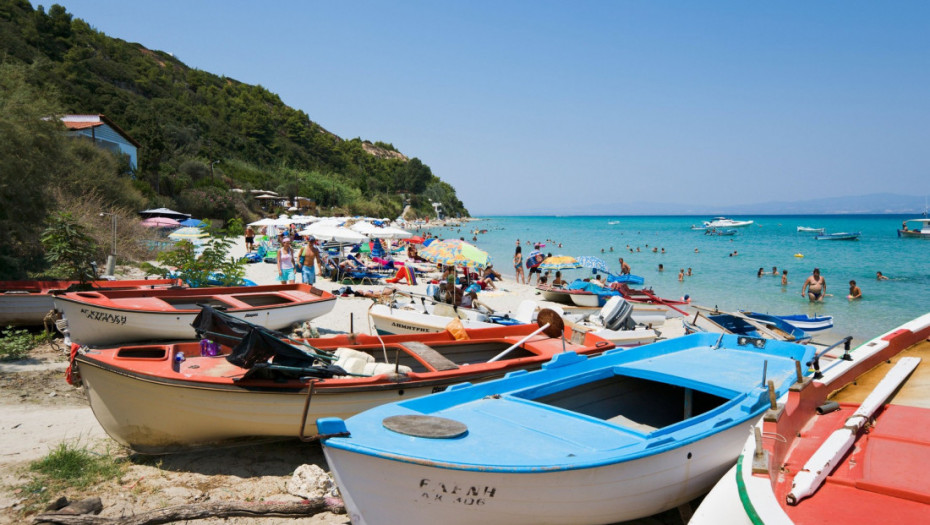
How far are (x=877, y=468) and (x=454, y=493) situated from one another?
2.87m

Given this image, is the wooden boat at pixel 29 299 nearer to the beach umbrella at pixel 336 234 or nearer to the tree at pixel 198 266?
the tree at pixel 198 266

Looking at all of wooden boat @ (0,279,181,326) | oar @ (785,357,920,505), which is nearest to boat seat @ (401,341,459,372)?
oar @ (785,357,920,505)

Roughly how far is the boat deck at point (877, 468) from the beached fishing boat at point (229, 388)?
11.5ft

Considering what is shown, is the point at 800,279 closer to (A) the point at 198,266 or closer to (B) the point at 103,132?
(A) the point at 198,266

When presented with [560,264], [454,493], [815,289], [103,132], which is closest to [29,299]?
[454,493]

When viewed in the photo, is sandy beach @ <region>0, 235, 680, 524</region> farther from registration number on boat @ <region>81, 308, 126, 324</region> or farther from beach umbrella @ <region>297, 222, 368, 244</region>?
beach umbrella @ <region>297, 222, 368, 244</region>

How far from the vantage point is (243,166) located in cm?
6475

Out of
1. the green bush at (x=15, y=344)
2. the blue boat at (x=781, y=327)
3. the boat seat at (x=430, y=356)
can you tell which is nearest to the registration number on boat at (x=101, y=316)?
the green bush at (x=15, y=344)

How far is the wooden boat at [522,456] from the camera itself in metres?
3.87

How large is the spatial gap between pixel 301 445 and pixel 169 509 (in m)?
1.75

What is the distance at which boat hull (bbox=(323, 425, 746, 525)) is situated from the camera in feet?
12.6

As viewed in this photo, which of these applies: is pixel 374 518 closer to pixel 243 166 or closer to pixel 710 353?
pixel 710 353

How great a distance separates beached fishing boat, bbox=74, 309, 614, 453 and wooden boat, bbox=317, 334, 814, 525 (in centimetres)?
112

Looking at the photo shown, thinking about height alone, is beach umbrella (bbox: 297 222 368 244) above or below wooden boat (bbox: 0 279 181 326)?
above
